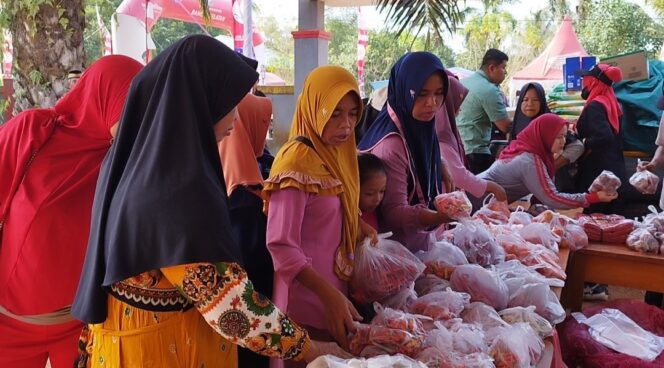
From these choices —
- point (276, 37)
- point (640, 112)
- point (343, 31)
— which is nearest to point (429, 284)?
point (640, 112)

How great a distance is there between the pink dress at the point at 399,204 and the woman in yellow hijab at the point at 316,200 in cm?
33

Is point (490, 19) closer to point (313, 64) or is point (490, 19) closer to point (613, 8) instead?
point (613, 8)

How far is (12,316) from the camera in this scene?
70.8 inches

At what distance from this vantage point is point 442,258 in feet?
7.12

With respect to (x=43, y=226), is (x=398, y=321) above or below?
below

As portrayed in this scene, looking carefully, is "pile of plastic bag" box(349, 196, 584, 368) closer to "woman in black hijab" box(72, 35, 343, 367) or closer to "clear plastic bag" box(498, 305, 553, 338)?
"clear plastic bag" box(498, 305, 553, 338)

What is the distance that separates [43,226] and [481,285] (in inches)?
57.5

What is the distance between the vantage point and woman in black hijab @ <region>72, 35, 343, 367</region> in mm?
1163

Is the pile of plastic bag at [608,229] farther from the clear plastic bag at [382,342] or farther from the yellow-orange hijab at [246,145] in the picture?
the clear plastic bag at [382,342]

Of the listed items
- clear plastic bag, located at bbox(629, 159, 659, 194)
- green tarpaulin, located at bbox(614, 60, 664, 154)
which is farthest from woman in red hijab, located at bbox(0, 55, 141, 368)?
green tarpaulin, located at bbox(614, 60, 664, 154)

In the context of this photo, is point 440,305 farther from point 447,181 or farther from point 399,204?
point 447,181

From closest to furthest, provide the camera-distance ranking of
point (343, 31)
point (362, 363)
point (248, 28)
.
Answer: point (362, 363) → point (248, 28) → point (343, 31)

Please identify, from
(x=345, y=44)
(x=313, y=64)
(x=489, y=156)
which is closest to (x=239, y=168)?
(x=489, y=156)

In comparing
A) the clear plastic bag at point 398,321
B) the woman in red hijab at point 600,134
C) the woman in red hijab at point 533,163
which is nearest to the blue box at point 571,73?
the woman in red hijab at point 600,134
